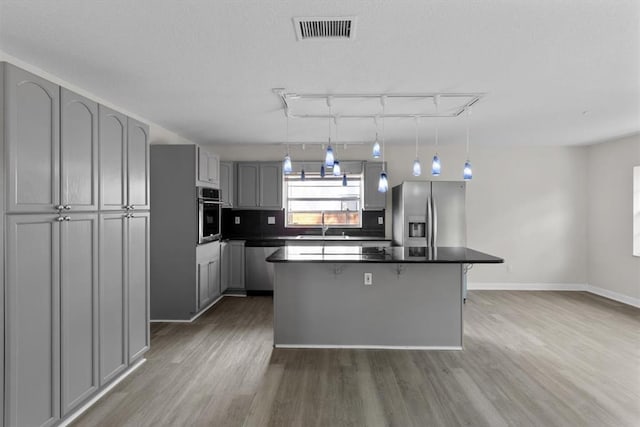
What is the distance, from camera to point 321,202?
6863 mm

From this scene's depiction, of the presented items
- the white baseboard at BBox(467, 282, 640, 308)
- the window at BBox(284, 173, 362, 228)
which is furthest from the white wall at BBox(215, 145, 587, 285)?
the window at BBox(284, 173, 362, 228)

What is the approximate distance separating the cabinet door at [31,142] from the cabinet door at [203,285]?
2764 mm

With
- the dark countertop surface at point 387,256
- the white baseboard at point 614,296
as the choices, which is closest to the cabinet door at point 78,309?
the dark countertop surface at point 387,256

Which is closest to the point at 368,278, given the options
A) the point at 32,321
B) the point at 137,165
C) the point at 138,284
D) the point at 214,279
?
the point at 138,284

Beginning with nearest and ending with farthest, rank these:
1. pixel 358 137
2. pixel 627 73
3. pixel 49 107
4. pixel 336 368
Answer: pixel 49 107 < pixel 627 73 < pixel 336 368 < pixel 358 137

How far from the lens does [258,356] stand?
371cm

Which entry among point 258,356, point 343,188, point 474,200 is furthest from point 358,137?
point 258,356

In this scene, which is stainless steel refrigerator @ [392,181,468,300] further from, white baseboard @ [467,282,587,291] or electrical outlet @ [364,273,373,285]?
electrical outlet @ [364,273,373,285]

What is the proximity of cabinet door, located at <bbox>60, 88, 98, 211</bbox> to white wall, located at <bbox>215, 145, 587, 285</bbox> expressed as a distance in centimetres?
406

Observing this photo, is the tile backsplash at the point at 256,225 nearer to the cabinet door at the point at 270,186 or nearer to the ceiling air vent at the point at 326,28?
the cabinet door at the point at 270,186

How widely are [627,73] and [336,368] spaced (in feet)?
11.3

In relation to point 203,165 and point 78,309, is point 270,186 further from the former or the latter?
point 78,309

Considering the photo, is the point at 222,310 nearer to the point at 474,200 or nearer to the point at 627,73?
the point at 474,200

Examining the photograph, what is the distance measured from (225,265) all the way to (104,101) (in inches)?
120
